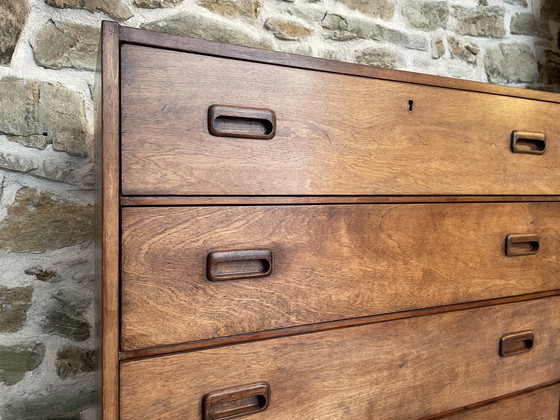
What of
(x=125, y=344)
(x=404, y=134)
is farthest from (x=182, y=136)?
(x=404, y=134)

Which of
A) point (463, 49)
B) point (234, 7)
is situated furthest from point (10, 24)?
point (463, 49)

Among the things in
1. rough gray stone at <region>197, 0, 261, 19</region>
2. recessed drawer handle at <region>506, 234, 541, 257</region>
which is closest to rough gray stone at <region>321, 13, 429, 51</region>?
rough gray stone at <region>197, 0, 261, 19</region>

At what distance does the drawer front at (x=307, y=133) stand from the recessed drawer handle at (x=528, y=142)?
0.01 m

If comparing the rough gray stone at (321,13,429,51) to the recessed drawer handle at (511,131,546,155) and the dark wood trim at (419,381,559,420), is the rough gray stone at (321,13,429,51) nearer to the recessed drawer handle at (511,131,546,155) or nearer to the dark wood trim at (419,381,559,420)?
the recessed drawer handle at (511,131,546,155)

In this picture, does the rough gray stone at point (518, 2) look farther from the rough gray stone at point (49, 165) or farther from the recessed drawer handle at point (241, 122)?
the rough gray stone at point (49, 165)

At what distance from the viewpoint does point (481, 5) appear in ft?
6.00

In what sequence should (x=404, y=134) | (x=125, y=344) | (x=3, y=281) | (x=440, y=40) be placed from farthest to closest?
1. (x=440, y=40)
2. (x=3, y=281)
3. (x=404, y=134)
4. (x=125, y=344)

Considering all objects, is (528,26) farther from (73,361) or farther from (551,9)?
(73,361)

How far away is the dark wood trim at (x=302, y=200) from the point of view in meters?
0.81

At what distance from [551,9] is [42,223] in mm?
2142

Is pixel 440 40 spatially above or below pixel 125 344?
above

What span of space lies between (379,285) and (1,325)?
37.1 inches

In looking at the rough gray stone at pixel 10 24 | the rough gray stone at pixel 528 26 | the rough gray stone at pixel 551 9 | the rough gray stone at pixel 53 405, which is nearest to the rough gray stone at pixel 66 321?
the rough gray stone at pixel 53 405

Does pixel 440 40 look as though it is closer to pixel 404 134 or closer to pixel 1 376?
pixel 404 134
